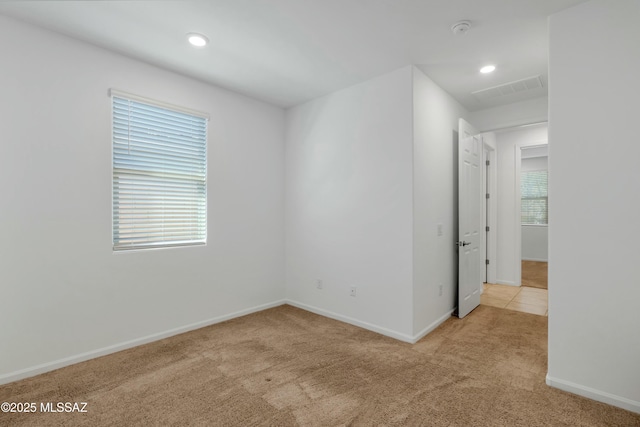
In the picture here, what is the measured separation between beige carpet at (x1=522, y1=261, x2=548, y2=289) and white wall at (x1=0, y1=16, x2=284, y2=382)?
5.34 metres

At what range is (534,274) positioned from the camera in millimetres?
6445

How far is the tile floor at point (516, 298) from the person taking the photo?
163 inches

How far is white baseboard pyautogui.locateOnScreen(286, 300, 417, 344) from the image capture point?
3092 millimetres

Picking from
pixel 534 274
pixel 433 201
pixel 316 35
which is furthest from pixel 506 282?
pixel 316 35

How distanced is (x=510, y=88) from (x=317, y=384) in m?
3.71

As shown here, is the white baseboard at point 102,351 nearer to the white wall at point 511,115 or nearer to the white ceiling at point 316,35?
the white ceiling at point 316,35

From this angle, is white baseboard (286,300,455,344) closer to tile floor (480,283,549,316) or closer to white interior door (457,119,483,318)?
white interior door (457,119,483,318)

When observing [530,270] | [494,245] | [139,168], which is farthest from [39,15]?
[530,270]

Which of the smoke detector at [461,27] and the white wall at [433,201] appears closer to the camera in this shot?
the smoke detector at [461,27]

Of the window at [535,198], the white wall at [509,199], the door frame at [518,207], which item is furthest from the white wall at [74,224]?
the window at [535,198]

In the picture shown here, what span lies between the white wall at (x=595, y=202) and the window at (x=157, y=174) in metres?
3.32

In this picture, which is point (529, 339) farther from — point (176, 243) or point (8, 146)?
point (8, 146)

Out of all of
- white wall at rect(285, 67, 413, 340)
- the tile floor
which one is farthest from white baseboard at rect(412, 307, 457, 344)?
the tile floor

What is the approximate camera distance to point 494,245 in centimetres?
548
